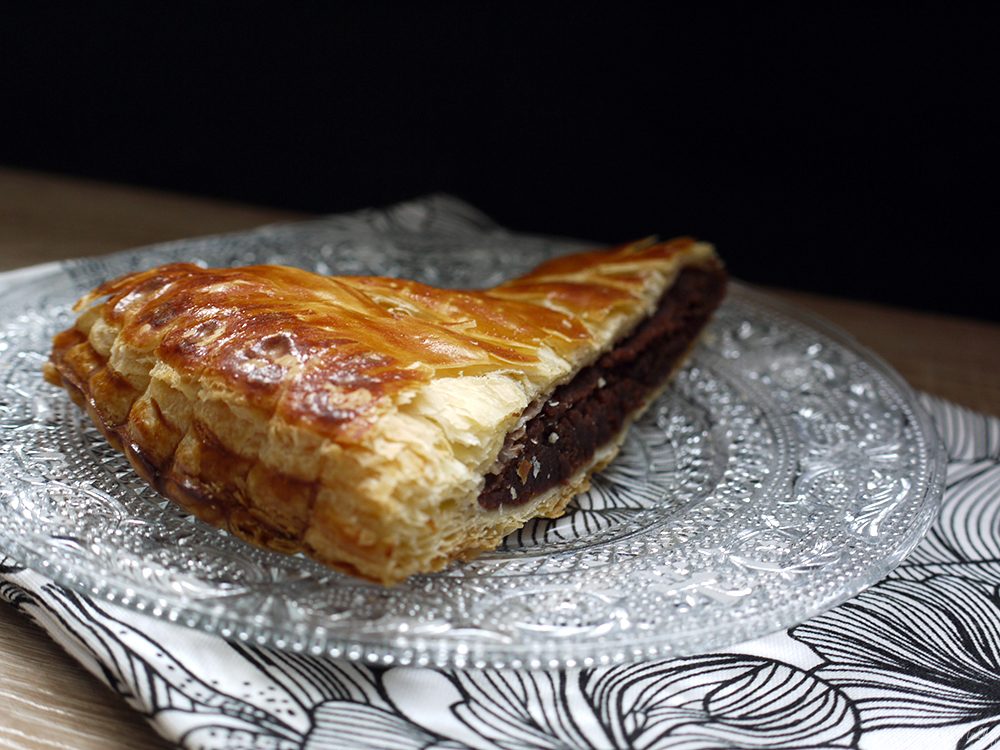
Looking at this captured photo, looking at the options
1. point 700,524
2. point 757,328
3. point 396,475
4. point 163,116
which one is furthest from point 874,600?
point 163,116

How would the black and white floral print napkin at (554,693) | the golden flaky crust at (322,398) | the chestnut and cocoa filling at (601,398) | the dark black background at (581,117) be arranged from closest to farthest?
the black and white floral print napkin at (554,693) → the golden flaky crust at (322,398) → the chestnut and cocoa filling at (601,398) → the dark black background at (581,117)

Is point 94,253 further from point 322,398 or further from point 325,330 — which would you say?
point 322,398

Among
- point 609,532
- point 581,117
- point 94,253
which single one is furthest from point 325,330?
point 581,117

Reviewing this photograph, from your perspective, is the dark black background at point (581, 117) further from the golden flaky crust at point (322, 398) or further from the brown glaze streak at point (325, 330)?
the golden flaky crust at point (322, 398)

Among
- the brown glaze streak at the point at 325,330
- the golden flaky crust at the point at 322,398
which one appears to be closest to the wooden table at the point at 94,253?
the golden flaky crust at the point at 322,398

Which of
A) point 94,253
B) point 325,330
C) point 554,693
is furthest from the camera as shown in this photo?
point 94,253

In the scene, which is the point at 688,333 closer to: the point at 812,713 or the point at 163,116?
the point at 812,713

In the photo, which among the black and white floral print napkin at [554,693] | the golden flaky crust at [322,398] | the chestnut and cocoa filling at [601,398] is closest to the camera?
the black and white floral print napkin at [554,693]
